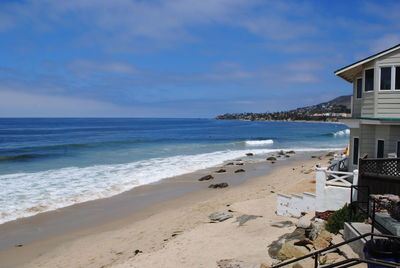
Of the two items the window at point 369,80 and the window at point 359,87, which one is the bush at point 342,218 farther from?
the window at point 359,87

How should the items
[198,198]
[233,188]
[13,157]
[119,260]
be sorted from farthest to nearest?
[13,157], [233,188], [198,198], [119,260]

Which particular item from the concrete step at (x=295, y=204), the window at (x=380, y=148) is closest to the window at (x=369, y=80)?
the window at (x=380, y=148)

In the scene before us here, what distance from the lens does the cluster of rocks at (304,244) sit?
823 cm

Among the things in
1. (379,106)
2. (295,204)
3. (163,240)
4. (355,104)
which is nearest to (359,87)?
(355,104)

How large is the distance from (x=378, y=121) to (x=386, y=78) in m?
1.63

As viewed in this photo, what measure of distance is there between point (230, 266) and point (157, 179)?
55.4 ft

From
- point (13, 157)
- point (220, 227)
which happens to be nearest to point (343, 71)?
point (220, 227)

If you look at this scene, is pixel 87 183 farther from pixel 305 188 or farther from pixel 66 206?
pixel 305 188

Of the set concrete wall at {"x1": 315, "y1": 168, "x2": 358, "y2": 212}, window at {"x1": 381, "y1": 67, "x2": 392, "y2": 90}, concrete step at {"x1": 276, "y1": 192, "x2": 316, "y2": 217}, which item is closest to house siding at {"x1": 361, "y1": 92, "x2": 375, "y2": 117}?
window at {"x1": 381, "y1": 67, "x2": 392, "y2": 90}

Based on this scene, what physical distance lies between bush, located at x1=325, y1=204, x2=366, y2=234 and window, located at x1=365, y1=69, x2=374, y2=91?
5.08 m

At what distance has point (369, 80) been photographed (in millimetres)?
13188

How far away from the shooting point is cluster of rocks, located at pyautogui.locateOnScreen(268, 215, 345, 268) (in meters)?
8.23

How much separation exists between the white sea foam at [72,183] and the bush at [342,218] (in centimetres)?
1349

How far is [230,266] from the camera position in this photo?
9078 millimetres
